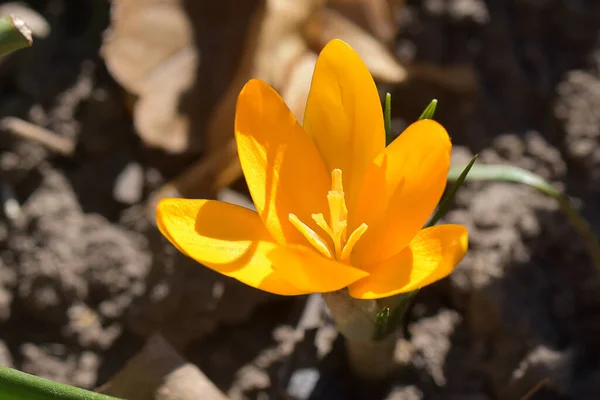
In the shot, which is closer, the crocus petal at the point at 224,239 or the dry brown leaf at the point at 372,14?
the crocus petal at the point at 224,239

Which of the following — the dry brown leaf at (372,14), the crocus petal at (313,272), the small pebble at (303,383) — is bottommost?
the small pebble at (303,383)

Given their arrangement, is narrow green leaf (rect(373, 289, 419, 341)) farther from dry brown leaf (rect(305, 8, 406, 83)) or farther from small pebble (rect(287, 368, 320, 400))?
dry brown leaf (rect(305, 8, 406, 83))

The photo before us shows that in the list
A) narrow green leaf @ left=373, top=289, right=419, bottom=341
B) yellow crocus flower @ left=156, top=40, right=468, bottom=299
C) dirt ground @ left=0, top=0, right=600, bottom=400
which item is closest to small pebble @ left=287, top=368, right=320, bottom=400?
dirt ground @ left=0, top=0, right=600, bottom=400

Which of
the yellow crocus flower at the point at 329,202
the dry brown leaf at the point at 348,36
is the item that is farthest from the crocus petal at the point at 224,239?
the dry brown leaf at the point at 348,36

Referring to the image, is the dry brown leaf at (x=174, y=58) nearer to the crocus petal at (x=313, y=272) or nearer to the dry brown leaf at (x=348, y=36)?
the dry brown leaf at (x=348, y=36)

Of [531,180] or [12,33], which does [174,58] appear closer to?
[12,33]

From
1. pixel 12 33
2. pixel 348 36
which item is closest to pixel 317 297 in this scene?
pixel 348 36
